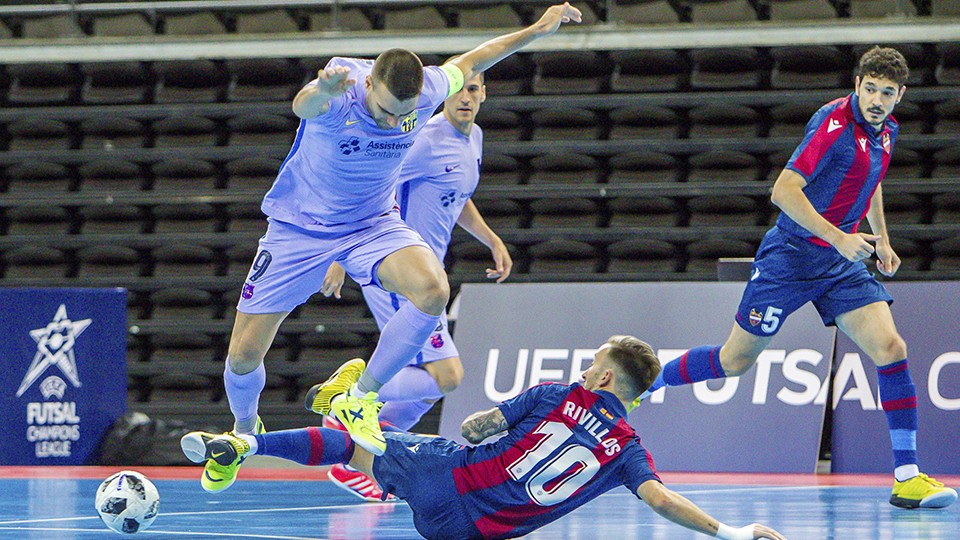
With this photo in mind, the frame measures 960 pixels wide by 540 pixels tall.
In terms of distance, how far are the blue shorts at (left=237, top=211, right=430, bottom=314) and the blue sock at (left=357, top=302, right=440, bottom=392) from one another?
23cm

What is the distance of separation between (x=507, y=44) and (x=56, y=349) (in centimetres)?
466

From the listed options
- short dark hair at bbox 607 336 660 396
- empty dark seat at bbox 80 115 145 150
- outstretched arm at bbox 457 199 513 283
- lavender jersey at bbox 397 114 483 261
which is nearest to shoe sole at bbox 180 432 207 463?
short dark hair at bbox 607 336 660 396

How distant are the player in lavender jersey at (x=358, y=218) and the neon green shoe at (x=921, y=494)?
7.23 ft

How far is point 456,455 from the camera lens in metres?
4.20

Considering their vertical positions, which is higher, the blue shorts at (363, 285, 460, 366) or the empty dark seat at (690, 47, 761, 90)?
the empty dark seat at (690, 47, 761, 90)

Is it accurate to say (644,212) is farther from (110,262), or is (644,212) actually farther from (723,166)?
(110,262)

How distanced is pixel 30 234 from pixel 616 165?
5.36m

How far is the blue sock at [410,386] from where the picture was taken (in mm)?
6508

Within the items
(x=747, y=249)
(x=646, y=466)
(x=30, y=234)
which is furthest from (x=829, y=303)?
(x=30, y=234)

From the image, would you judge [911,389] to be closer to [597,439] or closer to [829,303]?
[829,303]

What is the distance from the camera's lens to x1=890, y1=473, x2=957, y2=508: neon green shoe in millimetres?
5637

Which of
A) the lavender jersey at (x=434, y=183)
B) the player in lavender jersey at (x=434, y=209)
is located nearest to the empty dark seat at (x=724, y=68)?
the player in lavender jersey at (x=434, y=209)

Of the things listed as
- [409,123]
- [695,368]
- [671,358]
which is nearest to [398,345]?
[409,123]

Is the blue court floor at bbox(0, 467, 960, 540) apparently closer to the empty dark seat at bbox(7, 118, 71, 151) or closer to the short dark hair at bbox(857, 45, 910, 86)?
the short dark hair at bbox(857, 45, 910, 86)
